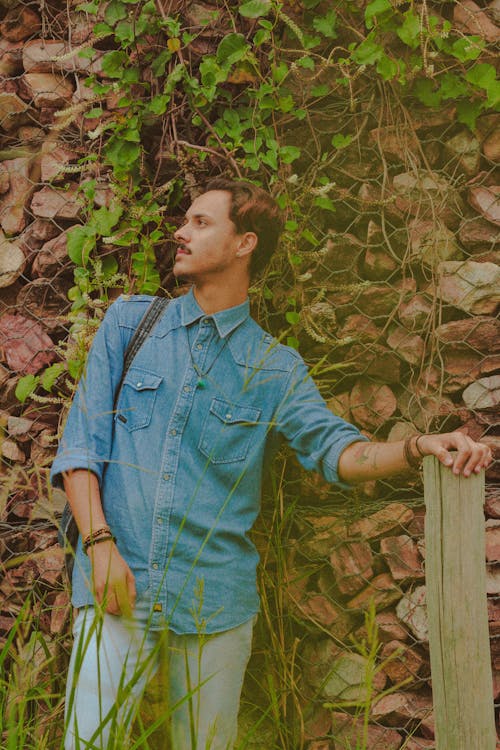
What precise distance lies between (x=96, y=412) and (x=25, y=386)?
2.32ft

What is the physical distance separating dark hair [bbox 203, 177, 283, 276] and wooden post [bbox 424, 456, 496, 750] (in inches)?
34.3

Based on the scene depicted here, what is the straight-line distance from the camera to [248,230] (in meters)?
1.91

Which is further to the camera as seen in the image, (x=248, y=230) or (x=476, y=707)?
(x=248, y=230)

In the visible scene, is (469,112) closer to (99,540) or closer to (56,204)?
(56,204)

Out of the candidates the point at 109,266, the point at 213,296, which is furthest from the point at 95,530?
the point at 109,266

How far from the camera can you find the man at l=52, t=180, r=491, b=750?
1636 millimetres

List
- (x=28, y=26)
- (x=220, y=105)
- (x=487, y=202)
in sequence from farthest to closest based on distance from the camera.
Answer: (x=28, y=26), (x=220, y=105), (x=487, y=202)

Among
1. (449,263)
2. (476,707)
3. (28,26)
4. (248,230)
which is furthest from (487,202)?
(28,26)

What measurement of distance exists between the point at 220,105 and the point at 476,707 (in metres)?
1.78

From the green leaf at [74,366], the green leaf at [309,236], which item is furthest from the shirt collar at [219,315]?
the green leaf at [74,366]

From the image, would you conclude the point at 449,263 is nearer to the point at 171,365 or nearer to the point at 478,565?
→ the point at 171,365

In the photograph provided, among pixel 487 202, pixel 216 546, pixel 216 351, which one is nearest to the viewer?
pixel 216 546

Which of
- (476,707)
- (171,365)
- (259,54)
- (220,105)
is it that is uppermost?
(259,54)

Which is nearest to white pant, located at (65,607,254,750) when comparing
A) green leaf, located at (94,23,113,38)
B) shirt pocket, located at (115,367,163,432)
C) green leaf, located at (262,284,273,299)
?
shirt pocket, located at (115,367,163,432)
